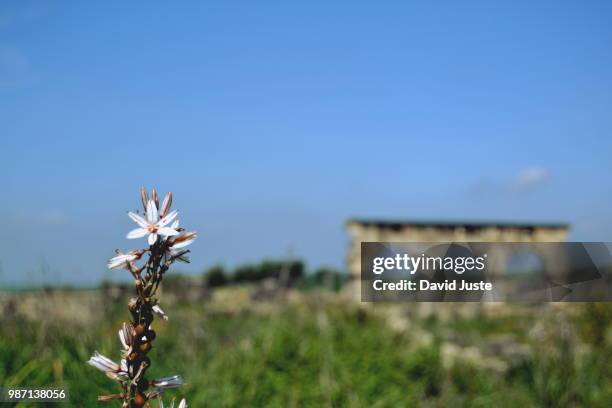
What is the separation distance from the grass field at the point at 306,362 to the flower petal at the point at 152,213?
2362 mm

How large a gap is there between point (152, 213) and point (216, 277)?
65.7 ft

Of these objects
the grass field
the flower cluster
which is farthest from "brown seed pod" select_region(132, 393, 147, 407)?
the grass field

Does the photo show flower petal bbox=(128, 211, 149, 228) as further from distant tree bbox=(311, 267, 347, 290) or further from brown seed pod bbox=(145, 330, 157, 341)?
distant tree bbox=(311, 267, 347, 290)

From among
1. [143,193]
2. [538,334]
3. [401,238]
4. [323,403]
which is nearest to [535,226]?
[401,238]

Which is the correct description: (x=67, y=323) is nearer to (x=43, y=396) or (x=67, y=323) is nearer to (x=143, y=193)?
(x=43, y=396)

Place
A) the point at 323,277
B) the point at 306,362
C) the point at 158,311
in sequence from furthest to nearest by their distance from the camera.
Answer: the point at 323,277
the point at 306,362
the point at 158,311

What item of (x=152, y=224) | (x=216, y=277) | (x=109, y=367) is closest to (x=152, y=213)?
Answer: (x=152, y=224)

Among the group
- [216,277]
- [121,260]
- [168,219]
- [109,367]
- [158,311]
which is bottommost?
[109,367]

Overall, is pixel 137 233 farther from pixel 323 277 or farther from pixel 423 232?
pixel 423 232

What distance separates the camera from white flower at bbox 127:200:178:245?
1613 millimetres

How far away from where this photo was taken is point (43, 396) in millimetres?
3889

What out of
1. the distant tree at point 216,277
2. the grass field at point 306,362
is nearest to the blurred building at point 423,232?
the distant tree at point 216,277

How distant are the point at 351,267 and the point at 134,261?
64.2ft

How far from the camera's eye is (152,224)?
5.40 feet
